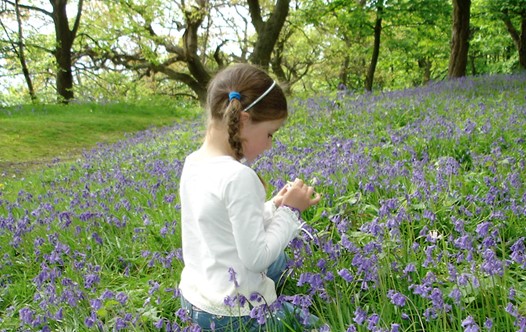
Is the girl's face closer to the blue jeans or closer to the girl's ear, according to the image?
the girl's ear

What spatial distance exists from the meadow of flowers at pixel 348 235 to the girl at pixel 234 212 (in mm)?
192

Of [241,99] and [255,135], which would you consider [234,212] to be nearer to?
[255,135]

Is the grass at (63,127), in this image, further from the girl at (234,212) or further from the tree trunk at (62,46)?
the girl at (234,212)

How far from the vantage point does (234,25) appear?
2767 centimetres

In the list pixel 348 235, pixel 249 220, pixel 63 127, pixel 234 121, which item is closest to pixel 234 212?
pixel 249 220

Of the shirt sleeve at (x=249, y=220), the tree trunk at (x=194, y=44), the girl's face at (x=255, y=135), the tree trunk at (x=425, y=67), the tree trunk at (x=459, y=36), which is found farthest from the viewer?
the tree trunk at (x=425, y=67)

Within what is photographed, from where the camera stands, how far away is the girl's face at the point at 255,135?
226cm

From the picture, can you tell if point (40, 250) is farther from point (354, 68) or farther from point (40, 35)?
point (354, 68)

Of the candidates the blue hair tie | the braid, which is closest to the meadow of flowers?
the braid

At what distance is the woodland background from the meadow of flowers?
576 centimetres

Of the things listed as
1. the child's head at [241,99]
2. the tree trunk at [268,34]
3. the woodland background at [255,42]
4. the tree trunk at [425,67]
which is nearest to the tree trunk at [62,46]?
the woodland background at [255,42]

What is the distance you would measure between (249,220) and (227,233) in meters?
0.21

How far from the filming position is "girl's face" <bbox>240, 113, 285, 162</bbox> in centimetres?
226

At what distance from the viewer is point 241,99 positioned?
2.23 metres
